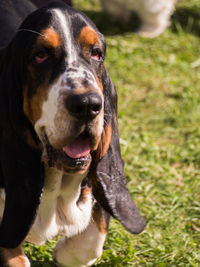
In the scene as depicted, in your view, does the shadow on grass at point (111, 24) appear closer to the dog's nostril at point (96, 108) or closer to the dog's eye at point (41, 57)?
the dog's eye at point (41, 57)

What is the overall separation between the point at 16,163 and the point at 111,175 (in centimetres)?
56

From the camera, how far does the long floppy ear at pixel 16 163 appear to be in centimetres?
293

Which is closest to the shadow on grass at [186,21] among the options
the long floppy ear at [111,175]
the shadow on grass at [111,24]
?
the shadow on grass at [111,24]

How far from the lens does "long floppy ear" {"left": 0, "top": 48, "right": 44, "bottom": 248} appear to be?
293 cm

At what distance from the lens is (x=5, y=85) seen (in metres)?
2.99

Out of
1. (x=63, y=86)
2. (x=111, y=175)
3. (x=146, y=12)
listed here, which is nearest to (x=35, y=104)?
(x=63, y=86)

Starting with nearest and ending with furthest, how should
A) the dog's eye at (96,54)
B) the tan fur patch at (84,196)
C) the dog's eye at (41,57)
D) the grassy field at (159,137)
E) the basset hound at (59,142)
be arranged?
the basset hound at (59,142), the dog's eye at (41,57), the dog's eye at (96,54), the tan fur patch at (84,196), the grassy field at (159,137)

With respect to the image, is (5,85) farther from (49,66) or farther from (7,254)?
(7,254)

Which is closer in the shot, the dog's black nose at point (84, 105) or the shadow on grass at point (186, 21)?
the dog's black nose at point (84, 105)

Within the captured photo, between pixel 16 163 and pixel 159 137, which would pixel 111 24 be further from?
pixel 16 163

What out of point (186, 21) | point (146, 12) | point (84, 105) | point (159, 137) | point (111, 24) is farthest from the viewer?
point (186, 21)

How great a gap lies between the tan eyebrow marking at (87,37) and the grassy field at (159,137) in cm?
145

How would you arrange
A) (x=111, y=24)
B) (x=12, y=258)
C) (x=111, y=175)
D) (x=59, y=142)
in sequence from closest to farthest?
1. (x=59, y=142)
2. (x=12, y=258)
3. (x=111, y=175)
4. (x=111, y=24)

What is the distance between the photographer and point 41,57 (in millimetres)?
2797
